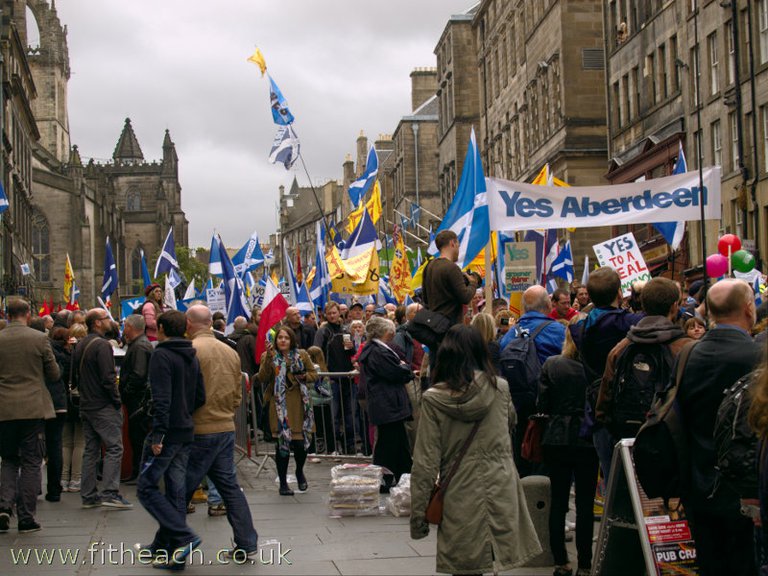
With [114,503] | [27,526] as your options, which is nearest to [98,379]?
[114,503]

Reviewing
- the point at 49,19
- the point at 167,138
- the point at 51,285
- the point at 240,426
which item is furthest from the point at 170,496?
the point at 167,138

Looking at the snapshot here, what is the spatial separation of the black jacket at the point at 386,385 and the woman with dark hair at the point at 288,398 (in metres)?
0.78

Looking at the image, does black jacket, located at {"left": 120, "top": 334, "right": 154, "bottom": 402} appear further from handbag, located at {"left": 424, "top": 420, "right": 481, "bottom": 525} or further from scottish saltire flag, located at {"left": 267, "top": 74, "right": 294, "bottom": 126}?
scottish saltire flag, located at {"left": 267, "top": 74, "right": 294, "bottom": 126}

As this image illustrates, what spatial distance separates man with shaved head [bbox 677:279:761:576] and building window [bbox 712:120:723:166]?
27.1m

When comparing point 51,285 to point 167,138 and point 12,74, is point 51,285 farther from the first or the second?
point 167,138

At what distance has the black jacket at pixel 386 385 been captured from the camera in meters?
12.4

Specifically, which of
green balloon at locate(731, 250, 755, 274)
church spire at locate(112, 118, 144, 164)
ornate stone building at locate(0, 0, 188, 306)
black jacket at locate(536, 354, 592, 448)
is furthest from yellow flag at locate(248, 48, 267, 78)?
church spire at locate(112, 118, 144, 164)

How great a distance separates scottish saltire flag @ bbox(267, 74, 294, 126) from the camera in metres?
25.1

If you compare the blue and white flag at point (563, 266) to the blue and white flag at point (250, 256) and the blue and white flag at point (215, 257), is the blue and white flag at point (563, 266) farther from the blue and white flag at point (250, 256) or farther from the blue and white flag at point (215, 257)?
the blue and white flag at point (250, 256)

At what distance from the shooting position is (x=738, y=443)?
533 cm

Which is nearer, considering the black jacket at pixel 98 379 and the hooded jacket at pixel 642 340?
the hooded jacket at pixel 642 340

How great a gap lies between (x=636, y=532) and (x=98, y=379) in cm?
650

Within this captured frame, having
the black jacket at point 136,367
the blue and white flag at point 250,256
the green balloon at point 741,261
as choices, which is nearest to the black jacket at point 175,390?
the black jacket at point 136,367

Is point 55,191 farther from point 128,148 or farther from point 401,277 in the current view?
point 401,277
